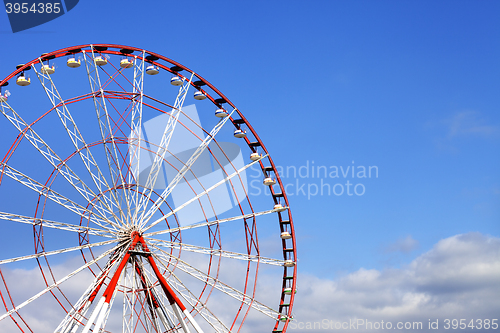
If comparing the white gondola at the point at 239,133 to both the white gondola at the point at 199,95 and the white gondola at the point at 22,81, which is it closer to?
the white gondola at the point at 199,95

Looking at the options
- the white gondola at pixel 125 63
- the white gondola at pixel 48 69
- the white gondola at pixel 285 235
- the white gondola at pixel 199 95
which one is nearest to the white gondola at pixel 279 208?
the white gondola at pixel 285 235

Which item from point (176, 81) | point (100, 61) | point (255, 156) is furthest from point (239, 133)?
point (100, 61)

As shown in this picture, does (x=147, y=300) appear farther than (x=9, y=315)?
Yes

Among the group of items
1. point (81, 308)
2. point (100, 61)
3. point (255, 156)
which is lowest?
point (81, 308)

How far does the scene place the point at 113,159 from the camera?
35.3m

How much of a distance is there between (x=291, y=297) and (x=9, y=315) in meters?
17.1

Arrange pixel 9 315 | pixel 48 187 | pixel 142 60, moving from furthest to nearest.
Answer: pixel 142 60 → pixel 48 187 → pixel 9 315

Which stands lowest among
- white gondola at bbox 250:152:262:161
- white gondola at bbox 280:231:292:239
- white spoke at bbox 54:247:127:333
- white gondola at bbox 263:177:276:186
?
white spoke at bbox 54:247:127:333

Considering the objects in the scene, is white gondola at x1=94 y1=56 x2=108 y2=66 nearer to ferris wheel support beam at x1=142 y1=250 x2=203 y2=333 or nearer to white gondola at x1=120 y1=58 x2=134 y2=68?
white gondola at x1=120 y1=58 x2=134 y2=68

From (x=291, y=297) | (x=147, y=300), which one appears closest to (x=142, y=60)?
(x=147, y=300)

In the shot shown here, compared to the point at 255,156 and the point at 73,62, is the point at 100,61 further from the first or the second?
the point at 255,156

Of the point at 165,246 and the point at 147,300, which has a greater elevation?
the point at 165,246

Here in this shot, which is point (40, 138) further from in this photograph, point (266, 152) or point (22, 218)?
point (266, 152)

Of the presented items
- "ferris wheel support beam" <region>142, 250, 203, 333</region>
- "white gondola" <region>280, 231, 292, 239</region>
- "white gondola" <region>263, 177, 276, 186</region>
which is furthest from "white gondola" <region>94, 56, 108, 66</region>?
"white gondola" <region>280, 231, 292, 239</region>
